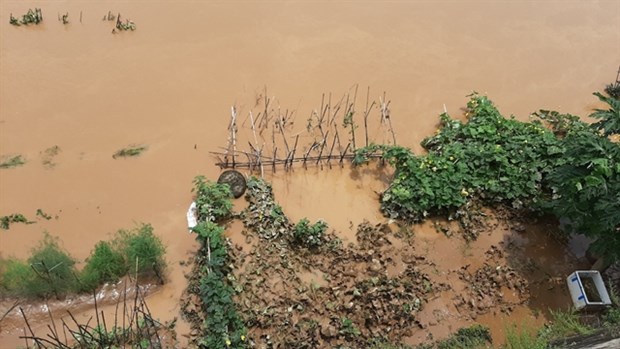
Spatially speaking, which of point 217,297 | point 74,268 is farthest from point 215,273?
point 74,268

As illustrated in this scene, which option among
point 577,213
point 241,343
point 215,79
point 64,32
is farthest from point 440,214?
Result: point 64,32

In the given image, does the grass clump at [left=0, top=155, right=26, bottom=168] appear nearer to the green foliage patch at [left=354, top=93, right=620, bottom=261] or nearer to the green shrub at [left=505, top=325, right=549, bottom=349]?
the green foliage patch at [left=354, top=93, right=620, bottom=261]

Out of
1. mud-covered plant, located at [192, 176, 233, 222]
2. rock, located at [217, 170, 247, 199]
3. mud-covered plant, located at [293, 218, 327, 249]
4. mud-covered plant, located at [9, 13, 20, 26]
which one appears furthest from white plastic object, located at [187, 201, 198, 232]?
mud-covered plant, located at [9, 13, 20, 26]

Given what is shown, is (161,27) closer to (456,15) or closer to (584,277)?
(456,15)

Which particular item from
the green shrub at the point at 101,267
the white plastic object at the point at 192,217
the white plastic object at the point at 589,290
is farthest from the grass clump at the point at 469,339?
the green shrub at the point at 101,267

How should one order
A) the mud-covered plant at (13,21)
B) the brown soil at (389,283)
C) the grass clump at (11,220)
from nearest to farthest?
the brown soil at (389,283)
the grass clump at (11,220)
the mud-covered plant at (13,21)

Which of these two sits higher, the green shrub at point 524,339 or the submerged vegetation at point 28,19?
the submerged vegetation at point 28,19

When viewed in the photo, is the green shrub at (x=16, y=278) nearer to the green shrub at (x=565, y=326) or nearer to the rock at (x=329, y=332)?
the rock at (x=329, y=332)
